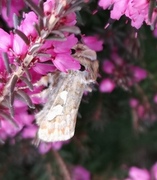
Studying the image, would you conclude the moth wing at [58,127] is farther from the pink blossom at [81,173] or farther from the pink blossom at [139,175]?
the pink blossom at [81,173]

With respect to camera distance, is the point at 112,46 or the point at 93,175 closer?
the point at 112,46

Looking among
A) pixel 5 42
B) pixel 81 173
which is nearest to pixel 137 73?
pixel 81 173

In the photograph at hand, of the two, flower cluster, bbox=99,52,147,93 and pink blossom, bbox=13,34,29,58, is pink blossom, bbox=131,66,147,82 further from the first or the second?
pink blossom, bbox=13,34,29,58

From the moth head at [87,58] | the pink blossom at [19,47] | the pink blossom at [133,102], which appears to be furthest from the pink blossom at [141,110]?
the pink blossom at [19,47]

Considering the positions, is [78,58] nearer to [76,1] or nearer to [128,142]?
[76,1]

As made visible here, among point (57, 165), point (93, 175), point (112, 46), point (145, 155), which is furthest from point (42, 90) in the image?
point (145, 155)

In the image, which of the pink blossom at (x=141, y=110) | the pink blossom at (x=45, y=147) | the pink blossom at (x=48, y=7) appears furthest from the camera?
the pink blossom at (x=141, y=110)

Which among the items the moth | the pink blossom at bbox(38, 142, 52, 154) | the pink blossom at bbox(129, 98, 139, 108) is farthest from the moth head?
the pink blossom at bbox(129, 98, 139, 108)

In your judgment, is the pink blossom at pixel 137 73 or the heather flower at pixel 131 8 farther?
the pink blossom at pixel 137 73
